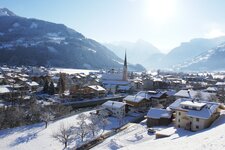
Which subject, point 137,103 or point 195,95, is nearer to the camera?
point 137,103

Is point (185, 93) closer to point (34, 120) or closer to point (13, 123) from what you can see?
point (34, 120)

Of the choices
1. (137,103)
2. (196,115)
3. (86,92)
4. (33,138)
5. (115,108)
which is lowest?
(33,138)

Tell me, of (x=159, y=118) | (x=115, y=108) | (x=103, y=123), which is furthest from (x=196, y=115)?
(x=115, y=108)

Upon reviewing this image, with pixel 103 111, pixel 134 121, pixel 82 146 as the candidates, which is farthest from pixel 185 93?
pixel 82 146

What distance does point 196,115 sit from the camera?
1462 inches

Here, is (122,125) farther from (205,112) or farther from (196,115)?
(205,112)

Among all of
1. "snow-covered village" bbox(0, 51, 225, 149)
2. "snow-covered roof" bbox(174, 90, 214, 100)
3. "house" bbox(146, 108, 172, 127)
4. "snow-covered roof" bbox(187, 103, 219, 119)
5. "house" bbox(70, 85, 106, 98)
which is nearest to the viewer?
"snow-covered village" bbox(0, 51, 225, 149)


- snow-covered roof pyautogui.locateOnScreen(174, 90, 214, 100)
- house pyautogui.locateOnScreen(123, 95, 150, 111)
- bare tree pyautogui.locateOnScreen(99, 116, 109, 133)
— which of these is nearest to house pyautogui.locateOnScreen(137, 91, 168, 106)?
house pyautogui.locateOnScreen(123, 95, 150, 111)

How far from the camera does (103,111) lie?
55719mm

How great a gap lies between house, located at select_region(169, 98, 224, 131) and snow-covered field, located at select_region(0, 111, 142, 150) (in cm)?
1382

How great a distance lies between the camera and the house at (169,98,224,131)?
121 ft

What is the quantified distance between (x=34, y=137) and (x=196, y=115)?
26787 mm

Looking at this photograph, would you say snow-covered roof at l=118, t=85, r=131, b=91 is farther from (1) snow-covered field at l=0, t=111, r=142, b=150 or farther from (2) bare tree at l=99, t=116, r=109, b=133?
(2) bare tree at l=99, t=116, r=109, b=133

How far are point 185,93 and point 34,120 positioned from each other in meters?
40.2
